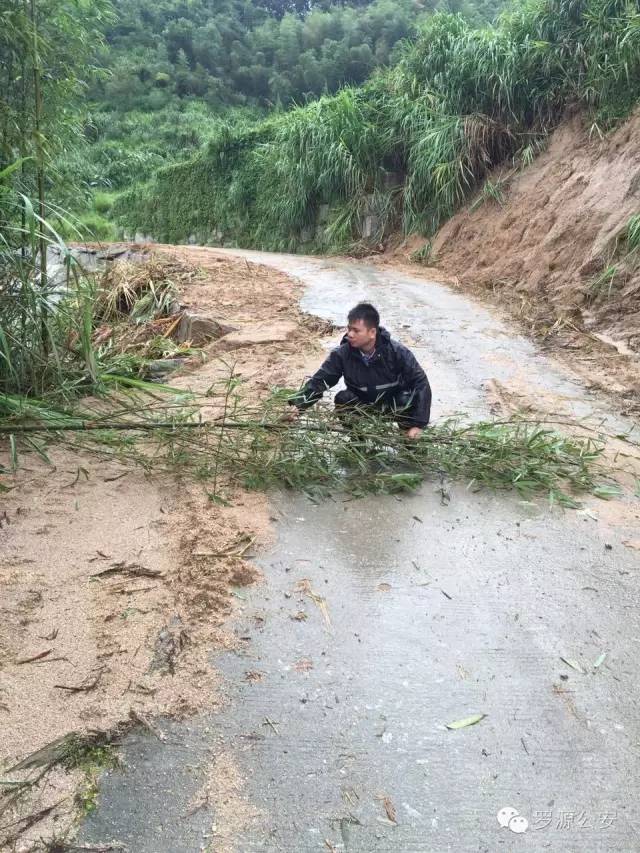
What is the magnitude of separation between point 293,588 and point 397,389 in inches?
63.6

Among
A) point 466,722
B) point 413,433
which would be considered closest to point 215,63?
point 413,433

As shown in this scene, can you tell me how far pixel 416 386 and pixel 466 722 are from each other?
7.05 ft

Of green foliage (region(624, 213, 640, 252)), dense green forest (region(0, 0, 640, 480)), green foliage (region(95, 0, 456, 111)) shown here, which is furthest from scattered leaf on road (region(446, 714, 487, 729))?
green foliage (region(95, 0, 456, 111))

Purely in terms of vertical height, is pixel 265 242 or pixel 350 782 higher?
pixel 350 782

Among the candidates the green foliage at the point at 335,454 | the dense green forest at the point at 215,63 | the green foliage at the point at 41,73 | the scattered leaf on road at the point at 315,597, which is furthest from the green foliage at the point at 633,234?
the dense green forest at the point at 215,63

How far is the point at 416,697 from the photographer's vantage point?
7.20ft

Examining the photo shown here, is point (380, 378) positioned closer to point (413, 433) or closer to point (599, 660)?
point (413, 433)

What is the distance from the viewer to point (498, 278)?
8.55 m

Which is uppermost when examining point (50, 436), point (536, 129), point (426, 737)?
point (536, 129)

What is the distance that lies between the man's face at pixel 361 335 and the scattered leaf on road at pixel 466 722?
2195mm

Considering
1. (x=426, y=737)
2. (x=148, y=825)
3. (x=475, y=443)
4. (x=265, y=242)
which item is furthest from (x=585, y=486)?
(x=265, y=242)

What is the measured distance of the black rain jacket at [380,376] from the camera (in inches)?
154

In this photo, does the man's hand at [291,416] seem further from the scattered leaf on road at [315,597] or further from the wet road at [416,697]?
the scattered leaf on road at [315,597]

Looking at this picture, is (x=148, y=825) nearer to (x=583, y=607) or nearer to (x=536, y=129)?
(x=583, y=607)
